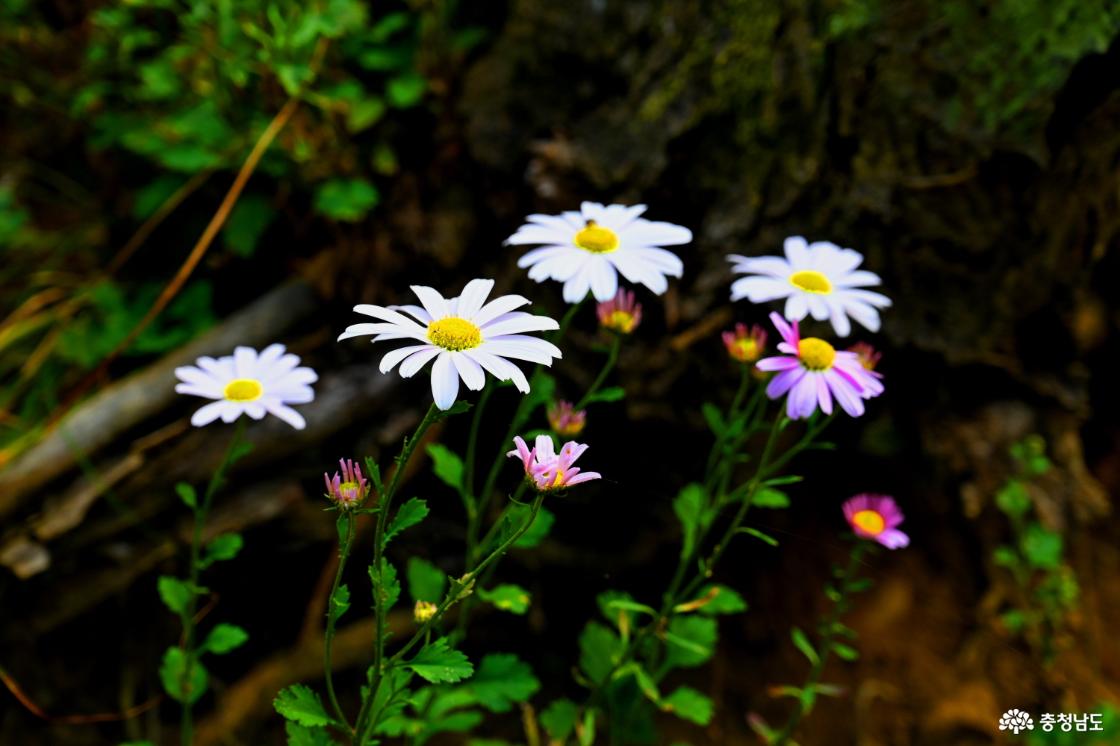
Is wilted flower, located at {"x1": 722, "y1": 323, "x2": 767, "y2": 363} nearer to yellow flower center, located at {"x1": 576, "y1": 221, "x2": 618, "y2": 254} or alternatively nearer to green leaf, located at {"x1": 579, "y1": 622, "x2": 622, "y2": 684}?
yellow flower center, located at {"x1": 576, "y1": 221, "x2": 618, "y2": 254}

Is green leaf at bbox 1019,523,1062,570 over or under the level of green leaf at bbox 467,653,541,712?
over

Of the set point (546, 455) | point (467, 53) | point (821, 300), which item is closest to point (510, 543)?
point (546, 455)

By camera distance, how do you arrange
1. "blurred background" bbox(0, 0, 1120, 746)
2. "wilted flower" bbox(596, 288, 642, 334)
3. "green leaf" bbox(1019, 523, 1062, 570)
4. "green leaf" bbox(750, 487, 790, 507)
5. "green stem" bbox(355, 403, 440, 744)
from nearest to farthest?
"green stem" bbox(355, 403, 440, 744), "wilted flower" bbox(596, 288, 642, 334), "green leaf" bbox(750, 487, 790, 507), "blurred background" bbox(0, 0, 1120, 746), "green leaf" bbox(1019, 523, 1062, 570)

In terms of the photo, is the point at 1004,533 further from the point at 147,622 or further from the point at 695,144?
the point at 147,622

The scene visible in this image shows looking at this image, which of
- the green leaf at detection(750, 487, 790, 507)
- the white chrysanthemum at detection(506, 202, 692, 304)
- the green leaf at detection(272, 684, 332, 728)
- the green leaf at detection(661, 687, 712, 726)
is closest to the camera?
the green leaf at detection(272, 684, 332, 728)

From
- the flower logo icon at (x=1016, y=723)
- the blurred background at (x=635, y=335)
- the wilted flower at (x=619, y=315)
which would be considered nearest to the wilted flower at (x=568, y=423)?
the wilted flower at (x=619, y=315)

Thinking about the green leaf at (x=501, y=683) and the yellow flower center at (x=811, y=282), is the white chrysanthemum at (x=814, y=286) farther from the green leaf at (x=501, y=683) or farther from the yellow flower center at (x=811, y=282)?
the green leaf at (x=501, y=683)

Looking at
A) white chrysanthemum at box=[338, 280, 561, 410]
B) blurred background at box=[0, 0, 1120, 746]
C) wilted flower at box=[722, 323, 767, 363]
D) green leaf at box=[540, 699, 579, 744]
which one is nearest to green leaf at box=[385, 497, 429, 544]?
white chrysanthemum at box=[338, 280, 561, 410]
